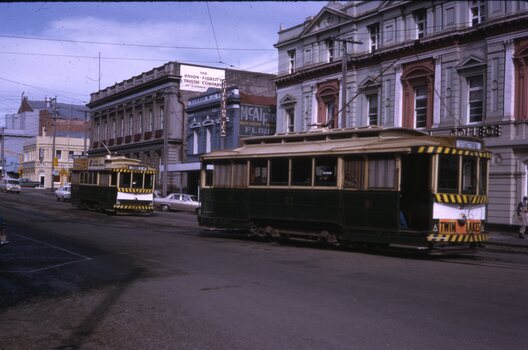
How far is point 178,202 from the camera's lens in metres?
41.3

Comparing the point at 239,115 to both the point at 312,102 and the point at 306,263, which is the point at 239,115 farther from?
the point at 306,263

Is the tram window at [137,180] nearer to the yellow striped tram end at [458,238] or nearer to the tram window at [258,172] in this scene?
the tram window at [258,172]

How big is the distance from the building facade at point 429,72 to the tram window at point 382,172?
993 centimetres

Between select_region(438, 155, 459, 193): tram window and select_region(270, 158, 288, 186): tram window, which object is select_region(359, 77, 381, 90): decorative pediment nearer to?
select_region(270, 158, 288, 186): tram window

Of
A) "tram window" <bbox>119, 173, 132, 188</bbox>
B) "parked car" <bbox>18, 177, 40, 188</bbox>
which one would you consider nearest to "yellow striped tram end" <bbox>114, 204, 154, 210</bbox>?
"tram window" <bbox>119, 173, 132, 188</bbox>

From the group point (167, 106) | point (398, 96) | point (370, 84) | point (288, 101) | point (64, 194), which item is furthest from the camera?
point (64, 194)

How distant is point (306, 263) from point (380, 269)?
1881 millimetres

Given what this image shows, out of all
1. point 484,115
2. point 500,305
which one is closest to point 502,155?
point 484,115

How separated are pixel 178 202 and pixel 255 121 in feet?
32.9

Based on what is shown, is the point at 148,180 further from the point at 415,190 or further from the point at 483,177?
the point at 483,177

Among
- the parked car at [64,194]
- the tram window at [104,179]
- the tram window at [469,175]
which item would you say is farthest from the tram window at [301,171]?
the parked car at [64,194]

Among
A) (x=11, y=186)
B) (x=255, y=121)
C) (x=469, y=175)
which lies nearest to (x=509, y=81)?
(x=469, y=175)

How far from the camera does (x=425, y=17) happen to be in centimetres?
3127

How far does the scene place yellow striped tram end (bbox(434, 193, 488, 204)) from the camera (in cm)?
1496
